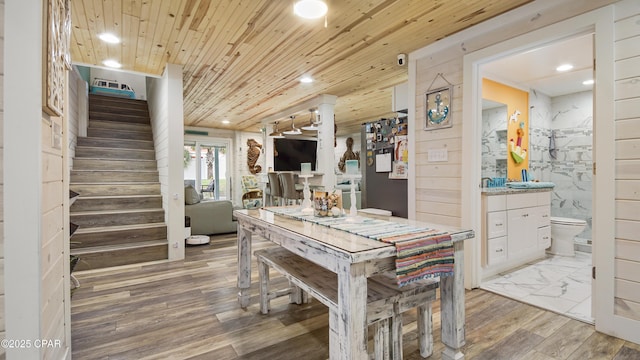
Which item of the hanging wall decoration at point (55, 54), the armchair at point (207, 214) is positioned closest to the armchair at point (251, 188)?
the armchair at point (207, 214)

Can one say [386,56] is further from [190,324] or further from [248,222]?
[190,324]

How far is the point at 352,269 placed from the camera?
128 centimetres

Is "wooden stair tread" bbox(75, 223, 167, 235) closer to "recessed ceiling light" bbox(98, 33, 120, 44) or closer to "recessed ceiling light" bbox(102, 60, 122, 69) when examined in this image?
"recessed ceiling light" bbox(102, 60, 122, 69)

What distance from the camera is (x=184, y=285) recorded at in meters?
3.01

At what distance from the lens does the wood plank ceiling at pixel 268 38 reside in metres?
2.45

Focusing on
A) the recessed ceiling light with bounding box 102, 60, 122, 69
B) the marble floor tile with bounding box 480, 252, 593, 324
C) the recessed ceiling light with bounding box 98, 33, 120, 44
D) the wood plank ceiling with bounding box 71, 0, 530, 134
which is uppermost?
the recessed ceiling light with bounding box 102, 60, 122, 69

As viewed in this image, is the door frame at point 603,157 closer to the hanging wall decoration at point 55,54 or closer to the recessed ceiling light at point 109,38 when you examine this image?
the hanging wall decoration at point 55,54

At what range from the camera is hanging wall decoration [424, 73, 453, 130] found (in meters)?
2.95

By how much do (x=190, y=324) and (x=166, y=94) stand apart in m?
2.93

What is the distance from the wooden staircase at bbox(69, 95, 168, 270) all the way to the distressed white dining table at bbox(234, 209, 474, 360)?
2623 mm

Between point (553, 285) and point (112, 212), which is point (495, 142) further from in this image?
point (112, 212)

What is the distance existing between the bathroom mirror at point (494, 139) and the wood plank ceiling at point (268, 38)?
4.19 feet

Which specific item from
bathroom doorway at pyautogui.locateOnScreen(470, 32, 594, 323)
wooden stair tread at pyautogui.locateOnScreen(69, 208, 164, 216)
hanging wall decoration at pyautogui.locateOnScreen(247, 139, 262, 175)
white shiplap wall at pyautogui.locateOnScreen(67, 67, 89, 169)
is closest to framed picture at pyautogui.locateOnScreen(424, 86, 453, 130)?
bathroom doorway at pyautogui.locateOnScreen(470, 32, 594, 323)

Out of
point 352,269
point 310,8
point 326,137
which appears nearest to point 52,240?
point 352,269
